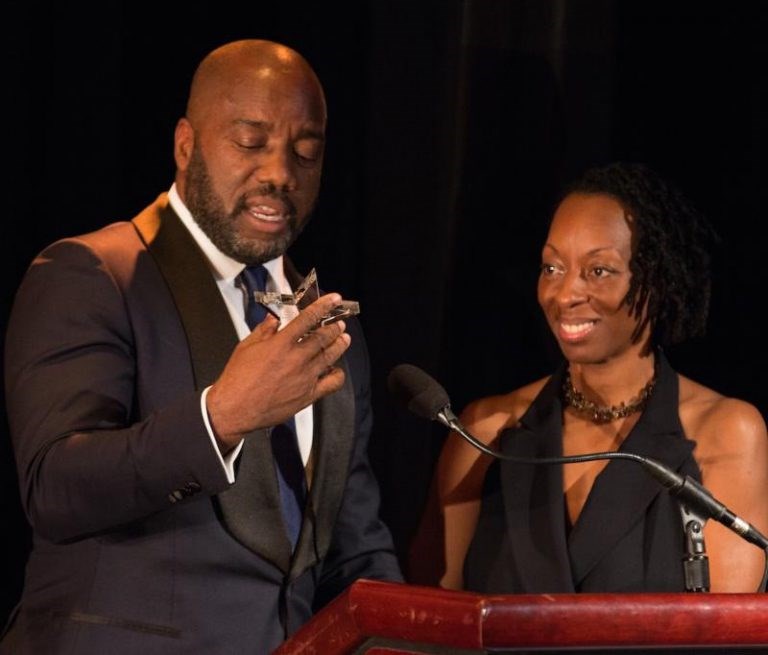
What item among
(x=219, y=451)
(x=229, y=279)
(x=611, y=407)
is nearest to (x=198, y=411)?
(x=219, y=451)

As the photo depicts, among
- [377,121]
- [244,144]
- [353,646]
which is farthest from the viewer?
[377,121]

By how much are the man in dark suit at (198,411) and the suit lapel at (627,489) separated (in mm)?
334

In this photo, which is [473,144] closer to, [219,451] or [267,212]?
[267,212]

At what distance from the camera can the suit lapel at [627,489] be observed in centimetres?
214

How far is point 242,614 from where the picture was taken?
1788 mm

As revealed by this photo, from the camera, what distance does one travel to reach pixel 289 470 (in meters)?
1.89

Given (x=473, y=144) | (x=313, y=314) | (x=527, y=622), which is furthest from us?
(x=473, y=144)

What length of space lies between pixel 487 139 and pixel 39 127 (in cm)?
91

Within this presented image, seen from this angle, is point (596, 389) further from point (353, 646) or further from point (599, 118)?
point (353, 646)

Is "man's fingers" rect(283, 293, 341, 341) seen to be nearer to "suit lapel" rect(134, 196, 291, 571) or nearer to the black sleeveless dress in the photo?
"suit lapel" rect(134, 196, 291, 571)

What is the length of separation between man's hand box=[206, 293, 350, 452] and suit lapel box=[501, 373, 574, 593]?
0.78 metres

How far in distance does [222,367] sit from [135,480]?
0.28 metres

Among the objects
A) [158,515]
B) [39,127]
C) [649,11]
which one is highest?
[649,11]

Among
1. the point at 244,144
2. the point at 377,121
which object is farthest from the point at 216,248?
the point at 377,121
